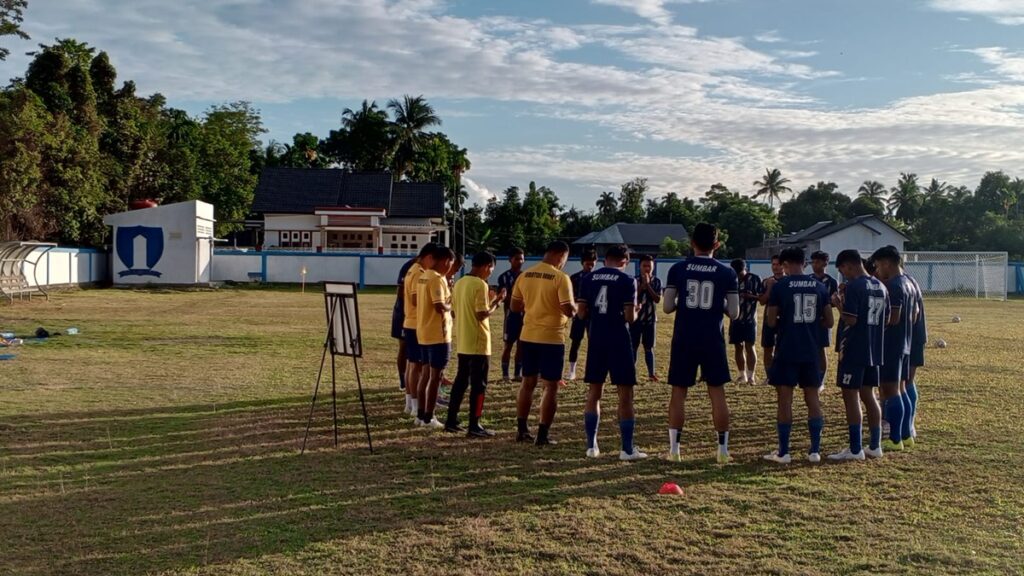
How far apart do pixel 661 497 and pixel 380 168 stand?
63550mm

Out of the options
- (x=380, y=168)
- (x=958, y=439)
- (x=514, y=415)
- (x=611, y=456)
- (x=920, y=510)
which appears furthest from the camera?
(x=380, y=168)

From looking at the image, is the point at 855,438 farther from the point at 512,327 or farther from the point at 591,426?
the point at 512,327

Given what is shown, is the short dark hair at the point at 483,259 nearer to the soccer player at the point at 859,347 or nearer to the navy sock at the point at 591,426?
the navy sock at the point at 591,426

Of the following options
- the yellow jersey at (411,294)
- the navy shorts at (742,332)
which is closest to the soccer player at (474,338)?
the yellow jersey at (411,294)

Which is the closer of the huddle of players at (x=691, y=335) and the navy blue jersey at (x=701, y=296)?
the navy blue jersey at (x=701, y=296)

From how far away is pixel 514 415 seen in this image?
9.55 metres

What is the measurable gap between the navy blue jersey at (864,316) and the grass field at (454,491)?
3.38 feet

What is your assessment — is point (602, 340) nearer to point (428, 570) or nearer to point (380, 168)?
point (428, 570)

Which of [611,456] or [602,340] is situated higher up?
[602,340]

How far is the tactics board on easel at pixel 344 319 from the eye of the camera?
25.0 ft

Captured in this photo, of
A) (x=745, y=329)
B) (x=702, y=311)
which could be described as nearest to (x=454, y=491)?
(x=702, y=311)

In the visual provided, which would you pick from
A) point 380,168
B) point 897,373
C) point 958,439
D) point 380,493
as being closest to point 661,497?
point 380,493

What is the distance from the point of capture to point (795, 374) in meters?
7.37

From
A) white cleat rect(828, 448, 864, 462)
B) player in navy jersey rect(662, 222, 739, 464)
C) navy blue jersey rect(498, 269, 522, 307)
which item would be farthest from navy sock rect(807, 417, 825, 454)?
navy blue jersey rect(498, 269, 522, 307)
